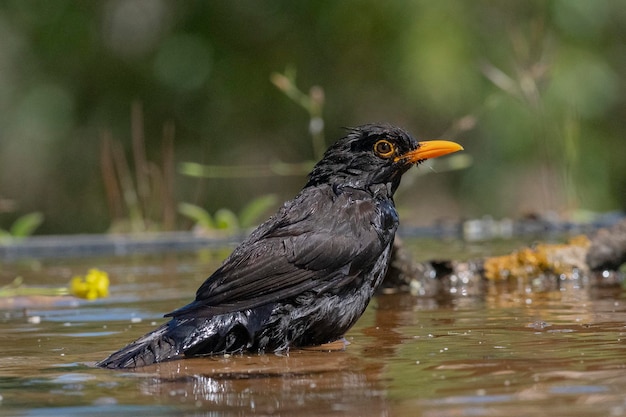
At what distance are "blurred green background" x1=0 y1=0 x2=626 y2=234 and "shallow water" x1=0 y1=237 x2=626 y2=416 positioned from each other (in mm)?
7336

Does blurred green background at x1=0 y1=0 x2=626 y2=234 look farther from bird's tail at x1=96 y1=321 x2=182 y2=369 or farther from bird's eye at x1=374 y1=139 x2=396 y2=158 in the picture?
bird's tail at x1=96 y1=321 x2=182 y2=369

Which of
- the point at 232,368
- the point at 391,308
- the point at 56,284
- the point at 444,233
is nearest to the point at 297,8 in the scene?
the point at 444,233

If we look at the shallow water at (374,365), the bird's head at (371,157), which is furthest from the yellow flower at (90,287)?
the bird's head at (371,157)

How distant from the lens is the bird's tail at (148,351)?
13.8ft

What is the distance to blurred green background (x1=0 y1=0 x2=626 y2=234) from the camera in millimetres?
13492

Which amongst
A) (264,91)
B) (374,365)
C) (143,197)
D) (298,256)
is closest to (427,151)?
(298,256)

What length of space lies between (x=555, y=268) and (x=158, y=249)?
12.3 feet

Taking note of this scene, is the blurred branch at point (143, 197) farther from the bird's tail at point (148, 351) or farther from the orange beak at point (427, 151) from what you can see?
the bird's tail at point (148, 351)

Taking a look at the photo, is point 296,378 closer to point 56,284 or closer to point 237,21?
point 56,284

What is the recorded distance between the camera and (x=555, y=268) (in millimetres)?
6676

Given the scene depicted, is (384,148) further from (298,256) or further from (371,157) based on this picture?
(298,256)

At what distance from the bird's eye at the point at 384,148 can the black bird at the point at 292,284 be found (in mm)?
244

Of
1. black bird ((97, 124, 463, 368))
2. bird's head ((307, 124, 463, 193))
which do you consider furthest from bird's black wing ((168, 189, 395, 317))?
bird's head ((307, 124, 463, 193))

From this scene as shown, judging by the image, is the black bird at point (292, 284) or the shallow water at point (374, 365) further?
the black bird at point (292, 284)
